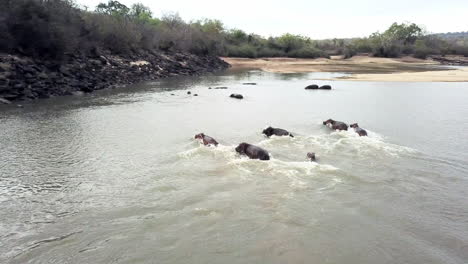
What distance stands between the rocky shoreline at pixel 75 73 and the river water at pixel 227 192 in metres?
7.30

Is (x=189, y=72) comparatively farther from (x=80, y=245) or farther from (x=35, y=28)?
(x=80, y=245)

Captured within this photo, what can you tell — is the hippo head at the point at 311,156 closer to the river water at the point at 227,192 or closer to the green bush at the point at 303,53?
the river water at the point at 227,192

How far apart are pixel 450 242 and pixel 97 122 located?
16.8 metres

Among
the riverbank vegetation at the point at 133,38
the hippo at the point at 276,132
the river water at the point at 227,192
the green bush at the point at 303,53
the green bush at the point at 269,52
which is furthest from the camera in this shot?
the green bush at the point at 303,53

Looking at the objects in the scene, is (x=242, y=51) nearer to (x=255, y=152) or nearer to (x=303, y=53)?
(x=303, y=53)

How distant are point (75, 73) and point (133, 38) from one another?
16.5 metres

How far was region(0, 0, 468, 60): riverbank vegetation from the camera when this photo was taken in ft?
97.2

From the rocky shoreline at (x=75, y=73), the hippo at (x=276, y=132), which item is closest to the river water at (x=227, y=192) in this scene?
the hippo at (x=276, y=132)

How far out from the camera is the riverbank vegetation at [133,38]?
29.6m

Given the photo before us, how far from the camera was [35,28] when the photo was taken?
29688 mm

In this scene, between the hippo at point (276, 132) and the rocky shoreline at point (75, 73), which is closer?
the hippo at point (276, 132)

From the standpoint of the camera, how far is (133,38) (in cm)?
4706

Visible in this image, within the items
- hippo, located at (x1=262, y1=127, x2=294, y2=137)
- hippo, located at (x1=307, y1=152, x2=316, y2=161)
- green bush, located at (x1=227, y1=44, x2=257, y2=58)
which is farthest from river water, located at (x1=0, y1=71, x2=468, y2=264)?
green bush, located at (x1=227, y1=44, x2=257, y2=58)

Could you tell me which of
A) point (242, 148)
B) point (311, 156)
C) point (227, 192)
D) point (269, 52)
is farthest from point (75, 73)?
point (269, 52)
